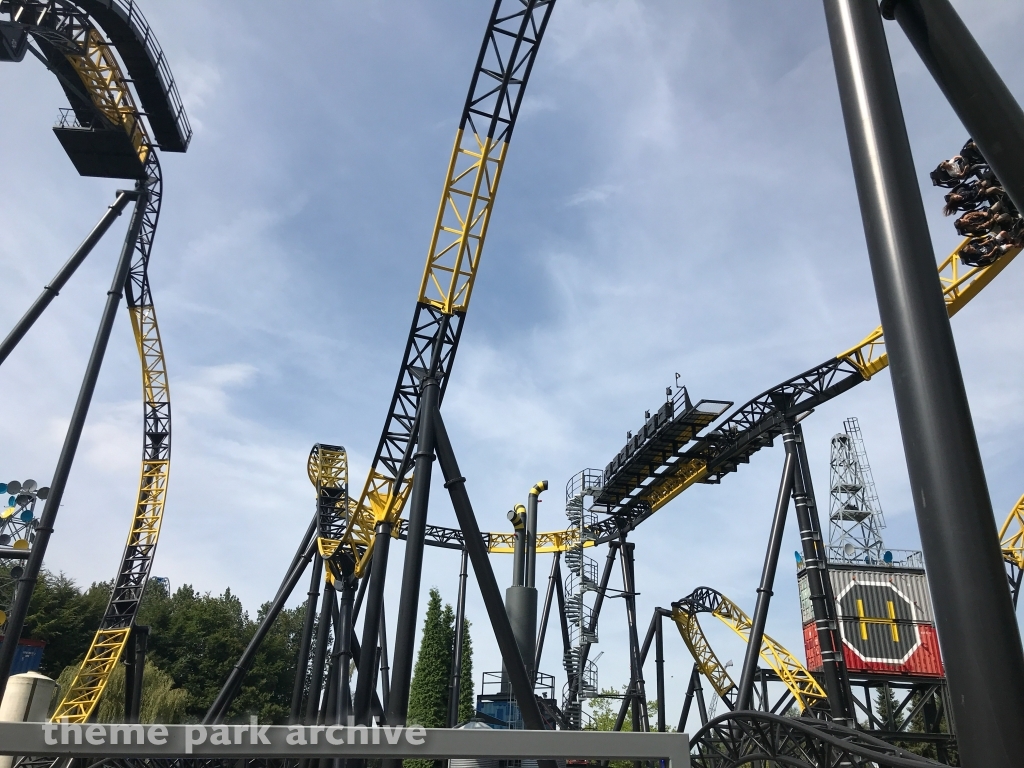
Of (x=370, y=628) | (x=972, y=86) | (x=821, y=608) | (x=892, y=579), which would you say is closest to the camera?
(x=972, y=86)

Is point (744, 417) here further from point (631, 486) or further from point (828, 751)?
point (828, 751)

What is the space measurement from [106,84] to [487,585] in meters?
17.5

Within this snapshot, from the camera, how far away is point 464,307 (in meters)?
16.1

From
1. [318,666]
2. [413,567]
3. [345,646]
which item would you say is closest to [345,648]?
[345,646]

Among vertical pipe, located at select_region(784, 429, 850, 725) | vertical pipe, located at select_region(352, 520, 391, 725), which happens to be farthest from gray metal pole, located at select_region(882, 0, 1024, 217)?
vertical pipe, located at select_region(784, 429, 850, 725)

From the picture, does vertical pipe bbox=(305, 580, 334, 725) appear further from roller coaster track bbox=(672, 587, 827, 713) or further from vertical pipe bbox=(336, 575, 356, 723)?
roller coaster track bbox=(672, 587, 827, 713)

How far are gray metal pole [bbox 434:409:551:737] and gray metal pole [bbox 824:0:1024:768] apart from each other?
9081 mm

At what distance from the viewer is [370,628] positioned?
14.2 meters

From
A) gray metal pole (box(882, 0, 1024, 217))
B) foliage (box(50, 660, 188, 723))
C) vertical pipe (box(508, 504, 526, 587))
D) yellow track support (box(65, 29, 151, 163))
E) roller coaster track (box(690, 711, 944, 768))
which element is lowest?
roller coaster track (box(690, 711, 944, 768))

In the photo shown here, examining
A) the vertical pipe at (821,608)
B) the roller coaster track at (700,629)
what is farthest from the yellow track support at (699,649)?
the vertical pipe at (821,608)

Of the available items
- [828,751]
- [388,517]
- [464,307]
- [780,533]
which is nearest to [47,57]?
[464,307]

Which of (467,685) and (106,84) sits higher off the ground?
(106,84)

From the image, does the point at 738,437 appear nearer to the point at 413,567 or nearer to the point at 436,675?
the point at 413,567

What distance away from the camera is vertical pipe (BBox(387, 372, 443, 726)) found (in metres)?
12.3
